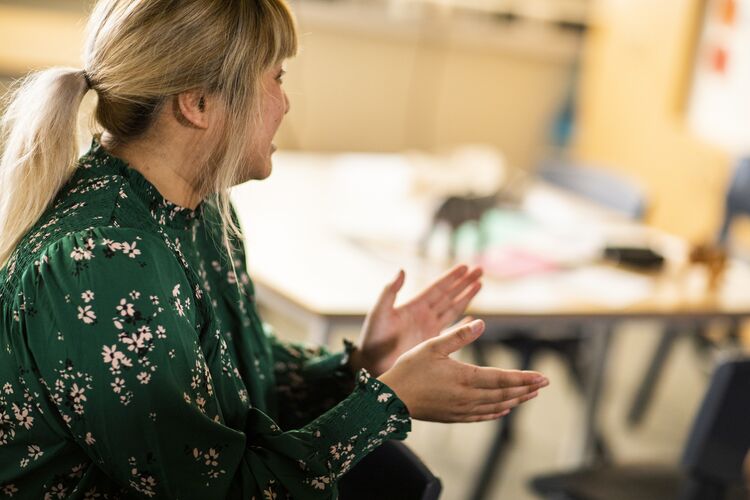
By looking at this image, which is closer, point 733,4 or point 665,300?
point 665,300

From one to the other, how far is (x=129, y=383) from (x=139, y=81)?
35 cm

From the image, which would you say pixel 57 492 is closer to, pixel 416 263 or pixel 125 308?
pixel 125 308

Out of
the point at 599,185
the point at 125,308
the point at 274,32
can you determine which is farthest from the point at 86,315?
the point at 599,185

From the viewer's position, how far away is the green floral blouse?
3.10ft

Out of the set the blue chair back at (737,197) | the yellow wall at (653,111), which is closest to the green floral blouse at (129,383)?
the blue chair back at (737,197)

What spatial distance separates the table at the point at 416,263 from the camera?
1.80 meters

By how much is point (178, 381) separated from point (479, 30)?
137 inches

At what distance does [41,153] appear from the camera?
3.51 feet

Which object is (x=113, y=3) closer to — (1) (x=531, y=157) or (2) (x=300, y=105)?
(2) (x=300, y=105)

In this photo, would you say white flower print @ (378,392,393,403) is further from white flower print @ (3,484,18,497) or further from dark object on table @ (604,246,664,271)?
dark object on table @ (604,246,664,271)

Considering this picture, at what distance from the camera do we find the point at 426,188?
2.58 m

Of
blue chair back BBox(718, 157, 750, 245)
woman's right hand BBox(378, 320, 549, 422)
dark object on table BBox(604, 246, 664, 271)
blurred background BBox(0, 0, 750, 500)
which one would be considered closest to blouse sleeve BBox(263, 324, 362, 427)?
woman's right hand BBox(378, 320, 549, 422)

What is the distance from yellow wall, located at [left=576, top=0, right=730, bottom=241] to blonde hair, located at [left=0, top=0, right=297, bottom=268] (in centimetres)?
279

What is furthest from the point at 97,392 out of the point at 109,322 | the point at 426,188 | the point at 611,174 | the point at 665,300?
the point at 611,174
